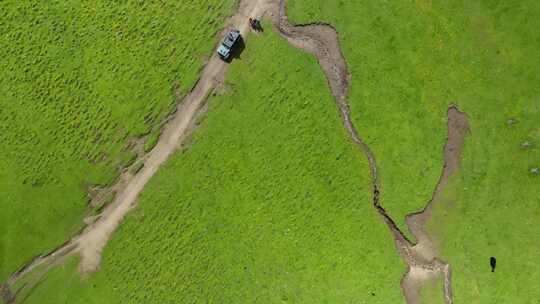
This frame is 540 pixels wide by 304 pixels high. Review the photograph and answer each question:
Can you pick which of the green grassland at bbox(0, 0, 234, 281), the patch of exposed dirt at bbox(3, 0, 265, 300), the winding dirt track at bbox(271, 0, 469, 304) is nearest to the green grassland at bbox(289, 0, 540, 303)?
the winding dirt track at bbox(271, 0, 469, 304)

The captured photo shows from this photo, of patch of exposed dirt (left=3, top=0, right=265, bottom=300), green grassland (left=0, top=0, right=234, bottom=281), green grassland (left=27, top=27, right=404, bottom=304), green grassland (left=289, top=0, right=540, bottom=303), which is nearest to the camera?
green grassland (left=289, top=0, right=540, bottom=303)

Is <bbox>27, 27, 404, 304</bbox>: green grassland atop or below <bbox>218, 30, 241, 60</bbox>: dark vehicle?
below

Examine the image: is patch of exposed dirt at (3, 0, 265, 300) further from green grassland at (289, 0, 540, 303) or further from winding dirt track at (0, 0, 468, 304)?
green grassland at (289, 0, 540, 303)

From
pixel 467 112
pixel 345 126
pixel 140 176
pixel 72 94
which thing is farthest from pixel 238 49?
pixel 467 112

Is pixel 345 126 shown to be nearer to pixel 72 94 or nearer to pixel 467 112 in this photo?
pixel 467 112

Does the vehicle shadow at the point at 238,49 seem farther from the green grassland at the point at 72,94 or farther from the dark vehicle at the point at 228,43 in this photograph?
the green grassland at the point at 72,94

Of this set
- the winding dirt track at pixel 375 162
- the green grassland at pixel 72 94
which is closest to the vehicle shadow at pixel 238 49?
the green grassland at pixel 72 94
